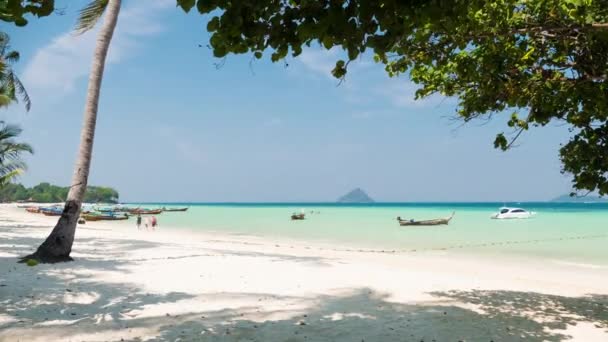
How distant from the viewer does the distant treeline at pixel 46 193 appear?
502 feet

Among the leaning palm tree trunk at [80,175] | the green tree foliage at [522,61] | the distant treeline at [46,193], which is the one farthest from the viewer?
the distant treeline at [46,193]

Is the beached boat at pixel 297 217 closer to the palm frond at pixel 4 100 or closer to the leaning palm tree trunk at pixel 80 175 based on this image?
the palm frond at pixel 4 100

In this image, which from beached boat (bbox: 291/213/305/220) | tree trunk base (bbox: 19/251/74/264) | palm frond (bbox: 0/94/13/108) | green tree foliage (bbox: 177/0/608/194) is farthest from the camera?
beached boat (bbox: 291/213/305/220)

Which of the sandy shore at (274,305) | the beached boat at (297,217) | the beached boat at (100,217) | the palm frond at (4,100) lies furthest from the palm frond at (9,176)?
the beached boat at (297,217)

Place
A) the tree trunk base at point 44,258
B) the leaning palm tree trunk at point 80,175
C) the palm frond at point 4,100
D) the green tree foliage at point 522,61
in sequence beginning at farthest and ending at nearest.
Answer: the palm frond at point 4,100 → the leaning palm tree trunk at point 80,175 → the tree trunk base at point 44,258 → the green tree foliage at point 522,61

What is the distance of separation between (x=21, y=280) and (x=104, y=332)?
4.63 meters

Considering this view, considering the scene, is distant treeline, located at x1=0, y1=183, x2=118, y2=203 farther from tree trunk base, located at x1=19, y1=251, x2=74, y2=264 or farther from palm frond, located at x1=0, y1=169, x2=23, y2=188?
tree trunk base, located at x1=19, y1=251, x2=74, y2=264

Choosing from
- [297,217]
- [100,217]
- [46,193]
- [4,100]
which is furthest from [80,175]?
[46,193]

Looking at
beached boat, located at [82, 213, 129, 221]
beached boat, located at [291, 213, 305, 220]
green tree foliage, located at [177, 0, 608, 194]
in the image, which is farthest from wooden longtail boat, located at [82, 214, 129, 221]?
green tree foliage, located at [177, 0, 608, 194]

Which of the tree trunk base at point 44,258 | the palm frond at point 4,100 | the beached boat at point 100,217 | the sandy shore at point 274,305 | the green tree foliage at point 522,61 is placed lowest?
the sandy shore at point 274,305

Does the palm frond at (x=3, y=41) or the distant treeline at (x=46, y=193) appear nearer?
the palm frond at (x=3, y=41)

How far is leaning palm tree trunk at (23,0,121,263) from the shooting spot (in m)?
12.0

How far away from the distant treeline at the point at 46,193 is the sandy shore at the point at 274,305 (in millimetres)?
149428

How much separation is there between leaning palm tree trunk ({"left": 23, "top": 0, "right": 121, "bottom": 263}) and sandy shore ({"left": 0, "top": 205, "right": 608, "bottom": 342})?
753 mm
